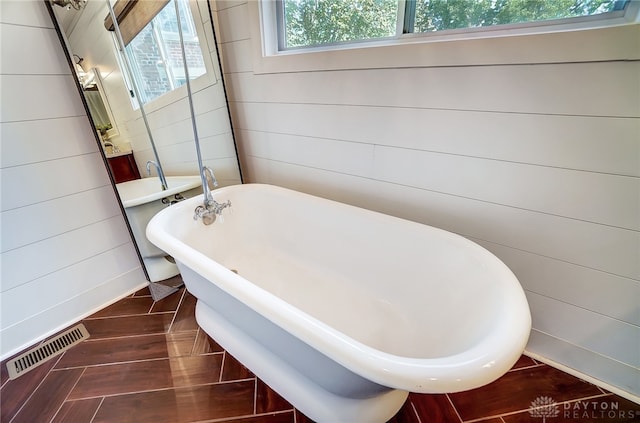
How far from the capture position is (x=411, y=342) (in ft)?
3.70

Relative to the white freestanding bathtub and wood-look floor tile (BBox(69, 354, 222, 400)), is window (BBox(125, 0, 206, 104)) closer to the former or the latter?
the white freestanding bathtub

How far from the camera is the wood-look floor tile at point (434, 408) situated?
3.37ft

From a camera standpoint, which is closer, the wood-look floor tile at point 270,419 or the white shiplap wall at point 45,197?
the wood-look floor tile at point 270,419

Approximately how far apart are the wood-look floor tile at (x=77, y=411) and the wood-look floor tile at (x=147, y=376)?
0.02m

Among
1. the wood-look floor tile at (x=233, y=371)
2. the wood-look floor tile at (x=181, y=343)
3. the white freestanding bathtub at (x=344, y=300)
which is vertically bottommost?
the wood-look floor tile at (x=233, y=371)

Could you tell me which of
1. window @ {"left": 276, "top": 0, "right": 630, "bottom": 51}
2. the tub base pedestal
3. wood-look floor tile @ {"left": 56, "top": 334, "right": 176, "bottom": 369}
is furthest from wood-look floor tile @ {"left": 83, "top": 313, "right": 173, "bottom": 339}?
window @ {"left": 276, "top": 0, "right": 630, "bottom": 51}

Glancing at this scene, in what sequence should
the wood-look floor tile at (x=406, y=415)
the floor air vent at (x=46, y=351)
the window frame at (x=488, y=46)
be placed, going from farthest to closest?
the floor air vent at (x=46, y=351) → the wood-look floor tile at (x=406, y=415) → the window frame at (x=488, y=46)

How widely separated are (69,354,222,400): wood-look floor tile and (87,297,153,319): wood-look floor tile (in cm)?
35

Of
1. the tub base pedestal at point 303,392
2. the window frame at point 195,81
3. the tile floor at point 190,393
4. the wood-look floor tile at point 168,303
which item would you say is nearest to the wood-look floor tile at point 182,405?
the tile floor at point 190,393

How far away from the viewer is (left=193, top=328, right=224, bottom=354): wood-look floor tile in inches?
51.9

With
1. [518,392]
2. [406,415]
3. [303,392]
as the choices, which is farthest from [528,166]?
[303,392]

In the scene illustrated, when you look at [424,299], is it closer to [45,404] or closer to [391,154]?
[391,154]

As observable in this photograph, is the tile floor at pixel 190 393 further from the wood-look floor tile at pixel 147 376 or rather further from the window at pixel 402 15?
the window at pixel 402 15

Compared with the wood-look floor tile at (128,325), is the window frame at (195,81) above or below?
above
